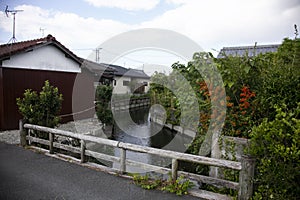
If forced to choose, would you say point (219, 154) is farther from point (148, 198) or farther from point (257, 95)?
point (148, 198)

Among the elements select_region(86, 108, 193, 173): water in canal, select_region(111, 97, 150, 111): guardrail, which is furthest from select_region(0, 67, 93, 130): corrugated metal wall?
select_region(111, 97, 150, 111): guardrail

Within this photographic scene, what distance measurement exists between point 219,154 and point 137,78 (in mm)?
24487

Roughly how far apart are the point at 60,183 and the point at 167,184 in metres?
1.76

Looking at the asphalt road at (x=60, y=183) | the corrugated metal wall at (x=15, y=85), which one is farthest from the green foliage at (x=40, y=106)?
the corrugated metal wall at (x=15, y=85)

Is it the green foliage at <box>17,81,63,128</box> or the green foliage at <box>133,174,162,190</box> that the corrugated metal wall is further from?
the green foliage at <box>133,174,162,190</box>

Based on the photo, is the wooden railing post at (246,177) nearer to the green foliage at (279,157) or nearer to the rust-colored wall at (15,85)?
the green foliage at (279,157)

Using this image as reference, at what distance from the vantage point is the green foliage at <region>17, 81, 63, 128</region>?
5.40 metres

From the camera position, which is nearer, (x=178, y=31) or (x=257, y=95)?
(x=257, y=95)

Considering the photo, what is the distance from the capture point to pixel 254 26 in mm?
6297

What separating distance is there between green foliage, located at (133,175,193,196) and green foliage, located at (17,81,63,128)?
336 centimetres

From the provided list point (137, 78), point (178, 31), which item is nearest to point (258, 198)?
point (178, 31)

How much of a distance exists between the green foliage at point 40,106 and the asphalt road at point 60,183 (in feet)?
4.27

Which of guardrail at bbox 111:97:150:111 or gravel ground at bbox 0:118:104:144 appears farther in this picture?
guardrail at bbox 111:97:150:111

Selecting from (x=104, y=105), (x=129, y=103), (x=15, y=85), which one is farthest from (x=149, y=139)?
(x=129, y=103)
